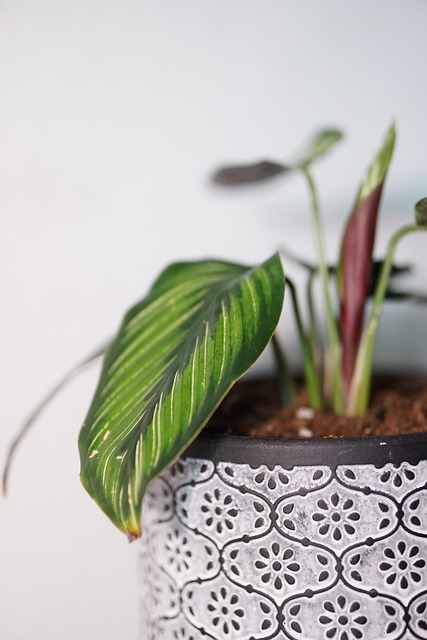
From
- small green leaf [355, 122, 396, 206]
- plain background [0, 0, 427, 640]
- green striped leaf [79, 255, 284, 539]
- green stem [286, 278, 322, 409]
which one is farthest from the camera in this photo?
plain background [0, 0, 427, 640]

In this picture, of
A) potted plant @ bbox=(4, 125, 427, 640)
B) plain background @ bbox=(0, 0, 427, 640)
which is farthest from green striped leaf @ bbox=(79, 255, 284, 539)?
plain background @ bbox=(0, 0, 427, 640)

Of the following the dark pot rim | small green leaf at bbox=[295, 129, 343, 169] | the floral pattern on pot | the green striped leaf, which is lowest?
the floral pattern on pot

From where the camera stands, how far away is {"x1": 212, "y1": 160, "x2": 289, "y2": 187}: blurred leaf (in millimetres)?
655

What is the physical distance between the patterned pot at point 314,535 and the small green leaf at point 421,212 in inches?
6.6

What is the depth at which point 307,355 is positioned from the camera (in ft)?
2.11

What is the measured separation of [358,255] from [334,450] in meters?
0.21

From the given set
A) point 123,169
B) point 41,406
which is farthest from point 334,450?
point 123,169

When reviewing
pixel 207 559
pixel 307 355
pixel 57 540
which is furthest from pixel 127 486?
pixel 57 540

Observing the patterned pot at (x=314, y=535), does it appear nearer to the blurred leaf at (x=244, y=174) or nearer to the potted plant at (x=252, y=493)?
the potted plant at (x=252, y=493)

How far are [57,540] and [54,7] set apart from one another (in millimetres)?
703

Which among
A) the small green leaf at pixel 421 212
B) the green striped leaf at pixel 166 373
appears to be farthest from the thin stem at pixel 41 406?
the small green leaf at pixel 421 212

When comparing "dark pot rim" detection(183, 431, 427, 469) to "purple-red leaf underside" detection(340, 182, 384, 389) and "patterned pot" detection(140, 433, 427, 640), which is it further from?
"purple-red leaf underside" detection(340, 182, 384, 389)

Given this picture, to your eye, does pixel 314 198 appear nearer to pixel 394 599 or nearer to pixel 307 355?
pixel 307 355

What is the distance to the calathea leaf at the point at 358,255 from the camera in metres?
0.55
